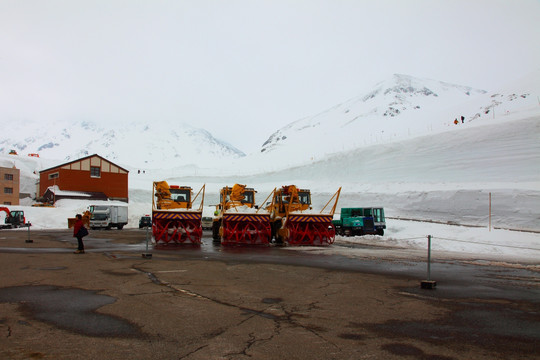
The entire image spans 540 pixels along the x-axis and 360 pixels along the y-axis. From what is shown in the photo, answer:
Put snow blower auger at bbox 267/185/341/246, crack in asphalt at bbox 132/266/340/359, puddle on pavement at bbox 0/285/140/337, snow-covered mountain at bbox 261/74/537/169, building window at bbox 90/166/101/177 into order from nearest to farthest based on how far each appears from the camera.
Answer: crack in asphalt at bbox 132/266/340/359 < puddle on pavement at bbox 0/285/140/337 < snow blower auger at bbox 267/185/341/246 < building window at bbox 90/166/101/177 < snow-covered mountain at bbox 261/74/537/169

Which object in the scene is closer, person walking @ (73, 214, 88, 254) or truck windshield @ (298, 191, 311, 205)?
person walking @ (73, 214, 88, 254)

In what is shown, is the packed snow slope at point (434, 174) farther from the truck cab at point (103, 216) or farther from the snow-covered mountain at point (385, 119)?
the truck cab at point (103, 216)

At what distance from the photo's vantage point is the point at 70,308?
6926mm

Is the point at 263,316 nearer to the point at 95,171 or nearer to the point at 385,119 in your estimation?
the point at 95,171

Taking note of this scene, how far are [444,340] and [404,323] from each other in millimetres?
891

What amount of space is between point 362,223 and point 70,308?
973 inches

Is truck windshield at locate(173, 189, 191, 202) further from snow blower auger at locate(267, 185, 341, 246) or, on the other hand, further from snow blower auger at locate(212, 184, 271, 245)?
snow blower auger at locate(267, 185, 341, 246)

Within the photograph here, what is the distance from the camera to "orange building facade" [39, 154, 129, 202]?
63938 millimetres

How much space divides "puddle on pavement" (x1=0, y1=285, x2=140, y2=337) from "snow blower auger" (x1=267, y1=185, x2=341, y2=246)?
14.8 m

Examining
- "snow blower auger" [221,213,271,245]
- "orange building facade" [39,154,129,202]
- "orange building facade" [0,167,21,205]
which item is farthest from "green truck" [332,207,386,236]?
"orange building facade" [0,167,21,205]

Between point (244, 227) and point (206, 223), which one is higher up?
point (244, 227)

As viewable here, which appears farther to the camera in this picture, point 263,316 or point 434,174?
point 434,174

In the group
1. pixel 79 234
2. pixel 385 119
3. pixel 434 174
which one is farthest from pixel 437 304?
pixel 385 119

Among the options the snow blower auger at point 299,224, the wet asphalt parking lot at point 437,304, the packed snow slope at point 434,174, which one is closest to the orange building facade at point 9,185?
the packed snow slope at point 434,174
